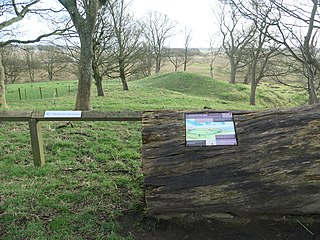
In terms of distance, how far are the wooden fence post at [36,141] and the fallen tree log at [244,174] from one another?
2093mm

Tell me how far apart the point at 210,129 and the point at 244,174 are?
1.96 ft

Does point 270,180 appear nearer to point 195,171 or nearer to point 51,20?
point 195,171

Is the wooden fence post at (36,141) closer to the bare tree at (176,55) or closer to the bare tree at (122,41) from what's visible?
the bare tree at (122,41)

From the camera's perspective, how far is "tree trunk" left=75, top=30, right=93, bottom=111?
8.54m

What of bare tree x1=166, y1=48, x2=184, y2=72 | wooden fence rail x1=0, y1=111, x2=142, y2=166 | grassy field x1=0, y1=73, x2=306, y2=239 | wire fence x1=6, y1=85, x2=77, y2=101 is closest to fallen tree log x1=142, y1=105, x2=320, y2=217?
grassy field x1=0, y1=73, x2=306, y2=239

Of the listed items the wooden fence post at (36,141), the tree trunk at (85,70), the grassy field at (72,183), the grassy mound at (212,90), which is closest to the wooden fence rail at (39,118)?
the wooden fence post at (36,141)

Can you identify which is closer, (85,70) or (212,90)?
(85,70)

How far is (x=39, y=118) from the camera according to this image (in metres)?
4.25

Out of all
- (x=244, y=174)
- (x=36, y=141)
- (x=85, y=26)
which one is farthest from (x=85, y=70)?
(x=244, y=174)

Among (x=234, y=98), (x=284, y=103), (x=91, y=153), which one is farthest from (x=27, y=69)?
(x=91, y=153)

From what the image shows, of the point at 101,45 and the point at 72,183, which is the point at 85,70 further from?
the point at 101,45

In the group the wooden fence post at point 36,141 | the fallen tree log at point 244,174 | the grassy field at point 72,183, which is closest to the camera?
the fallen tree log at point 244,174

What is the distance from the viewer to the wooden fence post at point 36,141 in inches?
169

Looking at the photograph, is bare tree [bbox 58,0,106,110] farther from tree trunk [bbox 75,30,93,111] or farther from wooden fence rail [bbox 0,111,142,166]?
wooden fence rail [bbox 0,111,142,166]
